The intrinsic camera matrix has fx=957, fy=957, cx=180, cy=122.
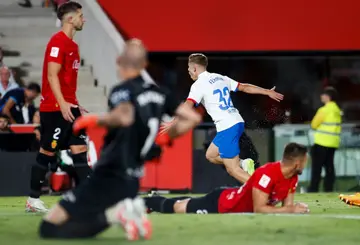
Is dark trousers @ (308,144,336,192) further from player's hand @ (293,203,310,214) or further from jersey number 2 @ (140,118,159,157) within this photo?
jersey number 2 @ (140,118,159,157)

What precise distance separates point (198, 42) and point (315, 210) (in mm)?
9981

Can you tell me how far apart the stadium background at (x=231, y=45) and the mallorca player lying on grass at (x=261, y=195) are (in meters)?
8.67

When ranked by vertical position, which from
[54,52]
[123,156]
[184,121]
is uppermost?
[54,52]

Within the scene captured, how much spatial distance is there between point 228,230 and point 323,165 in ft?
31.5

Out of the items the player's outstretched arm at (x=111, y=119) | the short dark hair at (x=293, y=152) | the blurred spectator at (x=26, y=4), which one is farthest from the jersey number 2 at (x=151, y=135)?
the blurred spectator at (x=26, y=4)

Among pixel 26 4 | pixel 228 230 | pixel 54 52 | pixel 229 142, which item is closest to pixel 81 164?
pixel 54 52

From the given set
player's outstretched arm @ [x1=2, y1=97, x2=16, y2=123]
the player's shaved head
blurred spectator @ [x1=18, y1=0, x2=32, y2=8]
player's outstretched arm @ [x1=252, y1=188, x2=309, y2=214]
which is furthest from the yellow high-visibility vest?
the player's shaved head

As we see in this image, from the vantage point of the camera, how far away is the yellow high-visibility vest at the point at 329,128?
16.8 meters

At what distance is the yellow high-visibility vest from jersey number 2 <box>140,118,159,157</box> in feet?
33.6

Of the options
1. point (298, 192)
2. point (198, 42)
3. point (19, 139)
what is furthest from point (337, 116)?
point (19, 139)

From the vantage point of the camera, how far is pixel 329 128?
16922mm

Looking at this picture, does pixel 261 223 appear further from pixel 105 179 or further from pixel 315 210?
pixel 315 210

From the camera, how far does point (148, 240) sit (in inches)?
267

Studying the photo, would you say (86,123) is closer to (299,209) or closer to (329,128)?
(299,209)
